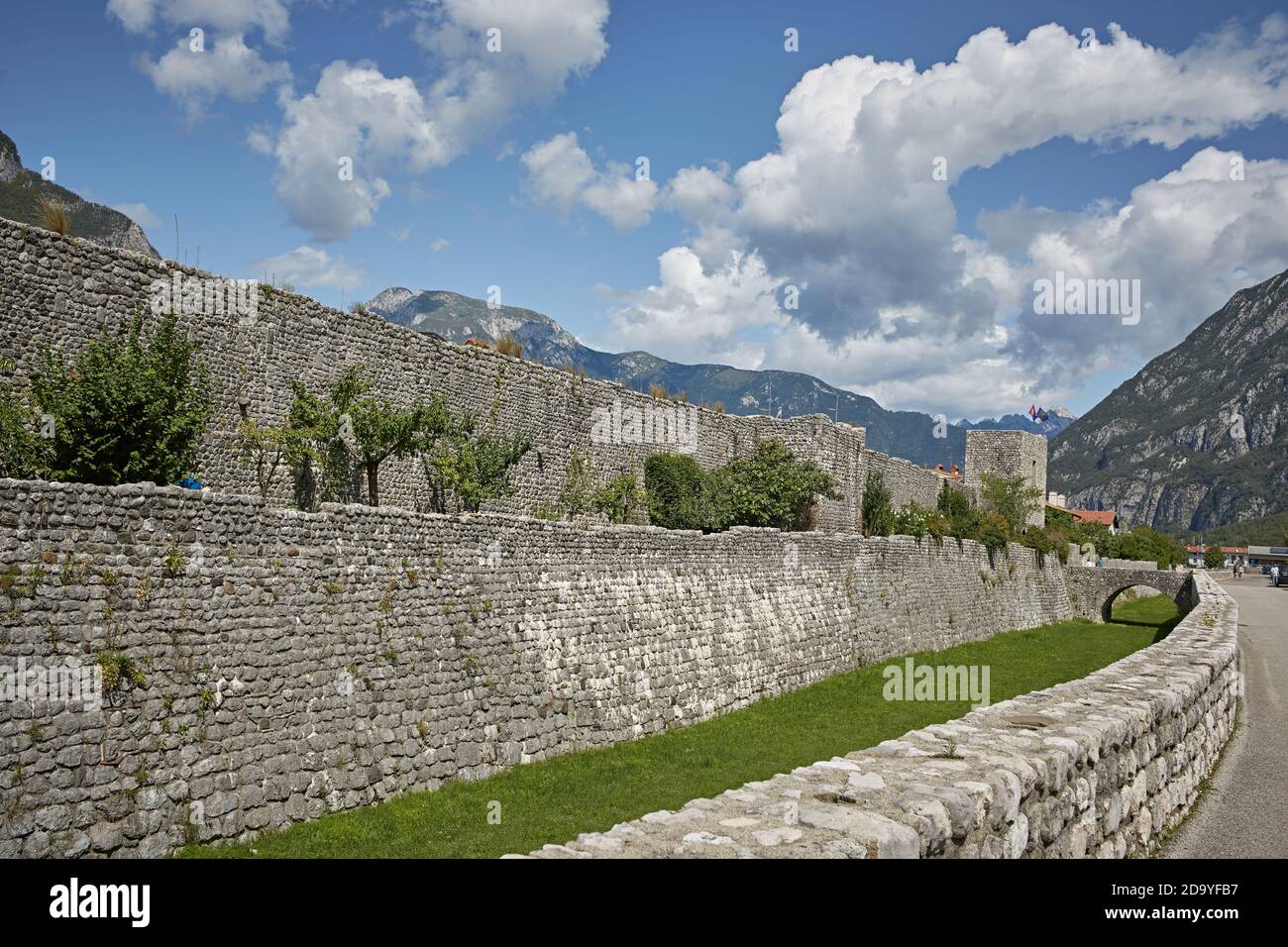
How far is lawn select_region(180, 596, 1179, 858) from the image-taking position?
31.3 ft

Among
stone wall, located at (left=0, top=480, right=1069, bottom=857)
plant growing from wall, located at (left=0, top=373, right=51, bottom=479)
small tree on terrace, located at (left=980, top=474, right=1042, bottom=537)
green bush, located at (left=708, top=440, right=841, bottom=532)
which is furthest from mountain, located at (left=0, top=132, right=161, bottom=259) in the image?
small tree on terrace, located at (left=980, top=474, right=1042, bottom=537)

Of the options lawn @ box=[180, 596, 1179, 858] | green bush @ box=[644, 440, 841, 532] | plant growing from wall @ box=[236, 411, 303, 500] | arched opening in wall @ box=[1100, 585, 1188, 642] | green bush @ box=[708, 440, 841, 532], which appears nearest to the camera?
lawn @ box=[180, 596, 1179, 858]

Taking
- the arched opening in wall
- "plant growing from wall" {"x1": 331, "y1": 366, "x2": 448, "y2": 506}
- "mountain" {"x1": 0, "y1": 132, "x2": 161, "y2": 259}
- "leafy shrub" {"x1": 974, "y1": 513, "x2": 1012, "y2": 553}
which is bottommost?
the arched opening in wall

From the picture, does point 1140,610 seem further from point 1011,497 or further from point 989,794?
point 989,794

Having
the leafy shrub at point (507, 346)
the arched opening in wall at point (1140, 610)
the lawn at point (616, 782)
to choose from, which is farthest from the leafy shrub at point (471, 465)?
the arched opening in wall at point (1140, 610)

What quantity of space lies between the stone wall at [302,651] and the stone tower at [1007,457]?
53.4 meters

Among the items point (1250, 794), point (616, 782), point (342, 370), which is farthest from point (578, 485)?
point (1250, 794)

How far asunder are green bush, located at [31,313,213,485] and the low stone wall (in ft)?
36.4

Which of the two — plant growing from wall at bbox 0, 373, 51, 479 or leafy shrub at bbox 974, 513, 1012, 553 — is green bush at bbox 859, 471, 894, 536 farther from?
plant growing from wall at bbox 0, 373, 51, 479

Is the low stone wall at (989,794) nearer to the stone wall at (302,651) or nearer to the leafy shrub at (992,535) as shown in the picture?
the stone wall at (302,651)

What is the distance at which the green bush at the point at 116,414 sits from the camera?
13234 millimetres

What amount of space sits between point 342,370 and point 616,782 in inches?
414

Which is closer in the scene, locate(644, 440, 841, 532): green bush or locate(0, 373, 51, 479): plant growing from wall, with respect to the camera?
locate(0, 373, 51, 479): plant growing from wall
